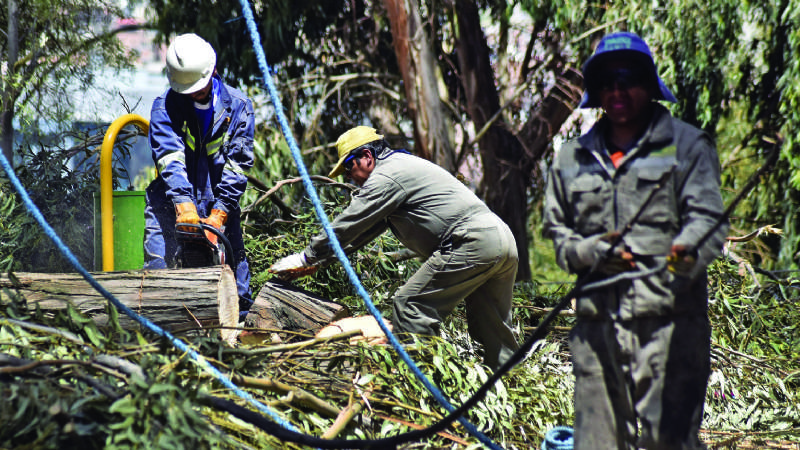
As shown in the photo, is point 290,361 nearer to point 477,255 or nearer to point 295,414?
point 295,414

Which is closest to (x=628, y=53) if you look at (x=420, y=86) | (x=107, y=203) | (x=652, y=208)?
(x=652, y=208)

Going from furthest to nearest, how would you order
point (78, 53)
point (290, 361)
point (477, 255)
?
point (78, 53)
point (477, 255)
point (290, 361)

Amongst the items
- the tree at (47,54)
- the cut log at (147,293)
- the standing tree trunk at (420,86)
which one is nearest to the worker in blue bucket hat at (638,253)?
the cut log at (147,293)

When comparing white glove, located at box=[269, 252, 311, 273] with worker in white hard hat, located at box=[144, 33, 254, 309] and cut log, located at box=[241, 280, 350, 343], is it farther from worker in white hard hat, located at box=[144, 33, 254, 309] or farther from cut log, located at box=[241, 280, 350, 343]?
worker in white hard hat, located at box=[144, 33, 254, 309]

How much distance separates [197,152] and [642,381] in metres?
3.38

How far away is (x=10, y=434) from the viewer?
2814 millimetres

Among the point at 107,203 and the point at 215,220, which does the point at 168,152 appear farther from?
the point at 107,203

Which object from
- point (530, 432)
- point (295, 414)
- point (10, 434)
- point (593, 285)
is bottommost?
point (530, 432)

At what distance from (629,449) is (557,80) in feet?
26.8

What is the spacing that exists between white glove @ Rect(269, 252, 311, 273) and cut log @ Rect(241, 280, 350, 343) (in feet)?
0.42

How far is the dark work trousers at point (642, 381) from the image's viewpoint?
2.88 meters

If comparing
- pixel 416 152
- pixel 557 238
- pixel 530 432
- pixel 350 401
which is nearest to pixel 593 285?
pixel 557 238

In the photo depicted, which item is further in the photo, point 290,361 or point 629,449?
point 290,361

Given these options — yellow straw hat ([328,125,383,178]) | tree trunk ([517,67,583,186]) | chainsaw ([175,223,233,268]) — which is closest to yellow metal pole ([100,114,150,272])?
chainsaw ([175,223,233,268])
